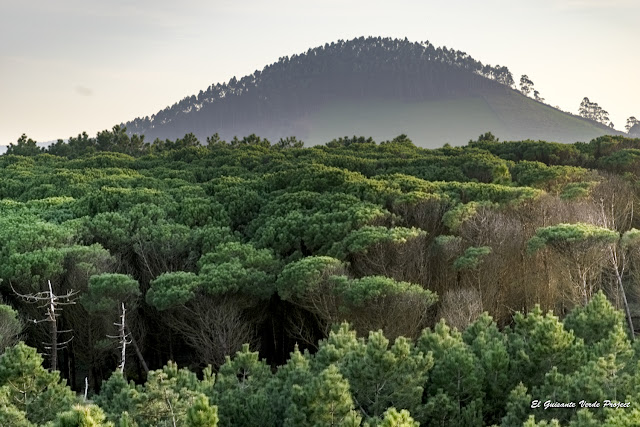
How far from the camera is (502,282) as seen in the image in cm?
2477

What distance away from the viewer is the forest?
14.7m

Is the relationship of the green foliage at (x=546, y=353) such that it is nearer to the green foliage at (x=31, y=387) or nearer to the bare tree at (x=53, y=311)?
the green foliage at (x=31, y=387)

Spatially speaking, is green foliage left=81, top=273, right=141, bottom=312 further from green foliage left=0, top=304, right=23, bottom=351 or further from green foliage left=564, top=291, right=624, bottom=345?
green foliage left=564, top=291, right=624, bottom=345

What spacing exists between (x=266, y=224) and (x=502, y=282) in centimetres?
1002

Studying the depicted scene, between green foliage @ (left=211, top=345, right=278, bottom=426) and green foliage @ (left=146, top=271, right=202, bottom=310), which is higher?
green foliage @ (left=146, top=271, right=202, bottom=310)

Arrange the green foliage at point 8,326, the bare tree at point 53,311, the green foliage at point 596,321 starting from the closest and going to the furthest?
the green foliage at point 596,321, the bare tree at point 53,311, the green foliage at point 8,326

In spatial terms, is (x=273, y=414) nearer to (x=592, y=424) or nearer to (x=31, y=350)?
(x=31, y=350)

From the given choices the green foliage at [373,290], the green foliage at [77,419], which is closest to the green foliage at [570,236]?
the green foliage at [373,290]

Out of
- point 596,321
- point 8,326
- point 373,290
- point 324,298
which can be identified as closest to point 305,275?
point 324,298

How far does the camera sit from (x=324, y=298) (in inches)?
862

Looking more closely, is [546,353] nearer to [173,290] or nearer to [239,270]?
[239,270]

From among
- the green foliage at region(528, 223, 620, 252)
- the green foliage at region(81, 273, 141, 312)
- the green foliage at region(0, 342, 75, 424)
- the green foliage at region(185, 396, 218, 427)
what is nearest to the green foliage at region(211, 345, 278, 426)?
the green foliage at region(185, 396, 218, 427)

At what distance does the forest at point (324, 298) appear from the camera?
14.7 meters

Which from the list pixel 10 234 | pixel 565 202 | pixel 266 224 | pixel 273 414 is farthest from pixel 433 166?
pixel 273 414
